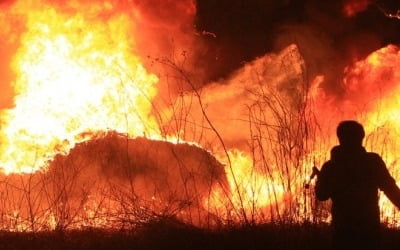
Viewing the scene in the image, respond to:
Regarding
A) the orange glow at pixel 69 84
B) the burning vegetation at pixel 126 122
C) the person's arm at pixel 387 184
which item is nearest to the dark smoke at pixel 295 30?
the burning vegetation at pixel 126 122

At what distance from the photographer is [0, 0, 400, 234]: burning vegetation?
7914mm

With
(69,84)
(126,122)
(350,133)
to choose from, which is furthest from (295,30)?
(350,133)

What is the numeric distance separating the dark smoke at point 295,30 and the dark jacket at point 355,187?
7057 mm

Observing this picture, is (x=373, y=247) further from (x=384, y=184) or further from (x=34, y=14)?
(x=34, y=14)

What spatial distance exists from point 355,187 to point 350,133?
459 millimetres

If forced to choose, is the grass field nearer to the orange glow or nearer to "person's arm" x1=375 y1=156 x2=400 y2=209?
"person's arm" x1=375 y1=156 x2=400 y2=209

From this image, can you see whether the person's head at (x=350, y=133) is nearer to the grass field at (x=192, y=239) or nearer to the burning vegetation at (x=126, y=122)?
the grass field at (x=192, y=239)

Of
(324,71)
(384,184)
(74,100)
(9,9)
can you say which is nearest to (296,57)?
Result: (324,71)

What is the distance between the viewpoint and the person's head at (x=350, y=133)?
517 cm

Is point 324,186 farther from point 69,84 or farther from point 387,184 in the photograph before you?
point 69,84

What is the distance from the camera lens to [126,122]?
29.3ft

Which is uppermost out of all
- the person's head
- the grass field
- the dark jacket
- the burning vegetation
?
the burning vegetation

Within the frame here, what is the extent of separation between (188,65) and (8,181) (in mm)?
4485

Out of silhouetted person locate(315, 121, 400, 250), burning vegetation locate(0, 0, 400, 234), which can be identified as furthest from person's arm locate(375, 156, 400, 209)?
burning vegetation locate(0, 0, 400, 234)
